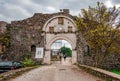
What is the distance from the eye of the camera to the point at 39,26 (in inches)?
1518

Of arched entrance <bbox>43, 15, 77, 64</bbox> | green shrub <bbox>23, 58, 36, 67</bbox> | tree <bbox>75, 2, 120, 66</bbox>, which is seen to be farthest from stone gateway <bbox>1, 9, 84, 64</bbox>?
tree <bbox>75, 2, 120, 66</bbox>

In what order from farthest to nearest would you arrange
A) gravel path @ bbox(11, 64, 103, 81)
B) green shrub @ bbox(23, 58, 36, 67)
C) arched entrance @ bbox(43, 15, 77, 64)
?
arched entrance @ bbox(43, 15, 77, 64), green shrub @ bbox(23, 58, 36, 67), gravel path @ bbox(11, 64, 103, 81)

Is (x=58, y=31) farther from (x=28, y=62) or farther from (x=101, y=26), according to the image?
(x=101, y=26)

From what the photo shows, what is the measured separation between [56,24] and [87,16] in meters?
14.8

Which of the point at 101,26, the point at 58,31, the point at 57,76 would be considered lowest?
the point at 57,76

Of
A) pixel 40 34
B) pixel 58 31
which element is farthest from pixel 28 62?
pixel 58 31

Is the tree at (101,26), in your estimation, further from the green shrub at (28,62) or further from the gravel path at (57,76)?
the green shrub at (28,62)

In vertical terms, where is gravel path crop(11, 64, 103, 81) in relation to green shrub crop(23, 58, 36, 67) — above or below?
below

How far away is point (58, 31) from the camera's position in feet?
126

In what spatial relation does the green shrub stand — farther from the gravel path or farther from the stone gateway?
the gravel path

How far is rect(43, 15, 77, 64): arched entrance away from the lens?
38.2 m

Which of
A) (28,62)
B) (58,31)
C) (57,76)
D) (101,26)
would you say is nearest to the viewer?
(57,76)

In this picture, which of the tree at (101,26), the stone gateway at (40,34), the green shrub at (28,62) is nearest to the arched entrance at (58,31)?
the stone gateway at (40,34)

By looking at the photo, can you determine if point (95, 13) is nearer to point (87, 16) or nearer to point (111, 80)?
point (87, 16)
